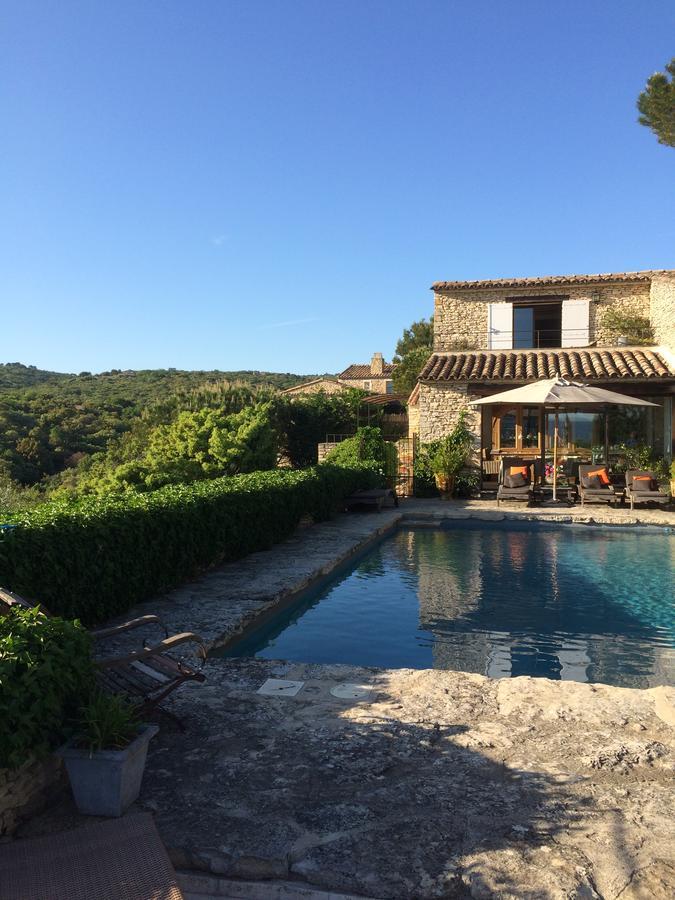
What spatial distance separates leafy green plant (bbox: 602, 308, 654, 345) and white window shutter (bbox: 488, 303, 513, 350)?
8.92 feet

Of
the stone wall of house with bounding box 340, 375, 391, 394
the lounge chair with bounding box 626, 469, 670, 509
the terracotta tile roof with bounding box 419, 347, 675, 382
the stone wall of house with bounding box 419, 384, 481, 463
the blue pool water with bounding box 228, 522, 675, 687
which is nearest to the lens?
the blue pool water with bounding box 228, 522, 675, 687

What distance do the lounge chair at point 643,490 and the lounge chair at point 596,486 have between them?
Result: 404 millimetres

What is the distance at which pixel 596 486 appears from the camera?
615 inches

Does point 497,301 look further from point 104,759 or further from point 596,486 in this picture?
point 104,759

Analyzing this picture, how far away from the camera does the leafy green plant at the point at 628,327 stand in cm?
1992

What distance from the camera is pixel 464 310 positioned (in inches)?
829

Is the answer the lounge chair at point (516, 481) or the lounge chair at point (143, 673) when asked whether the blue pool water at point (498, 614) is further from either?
the lounge chair at point (516, 481)

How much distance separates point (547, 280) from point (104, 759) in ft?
64.8

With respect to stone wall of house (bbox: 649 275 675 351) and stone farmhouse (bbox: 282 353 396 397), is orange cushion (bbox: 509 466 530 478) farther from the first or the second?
stone farmhouse (bbox: 282 353 396 397)

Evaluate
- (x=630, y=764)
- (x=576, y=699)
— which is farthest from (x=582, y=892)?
(x=576, y=699)

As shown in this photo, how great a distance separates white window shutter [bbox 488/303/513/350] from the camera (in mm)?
20672

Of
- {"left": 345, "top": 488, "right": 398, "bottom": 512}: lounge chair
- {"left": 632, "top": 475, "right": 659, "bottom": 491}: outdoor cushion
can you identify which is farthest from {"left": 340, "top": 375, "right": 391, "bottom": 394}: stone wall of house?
{"left": 632, "top": 475, "right": 659, "bottom": 491}: outdoor cushion

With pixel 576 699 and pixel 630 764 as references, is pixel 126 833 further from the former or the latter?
pixel 576 699

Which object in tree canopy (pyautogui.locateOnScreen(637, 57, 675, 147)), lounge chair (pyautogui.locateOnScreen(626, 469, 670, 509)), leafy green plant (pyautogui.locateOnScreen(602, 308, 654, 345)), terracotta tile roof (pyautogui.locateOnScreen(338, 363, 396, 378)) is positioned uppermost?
tree canopy (pyautogui.locateOnScreen(637, 57, 675, 147))
